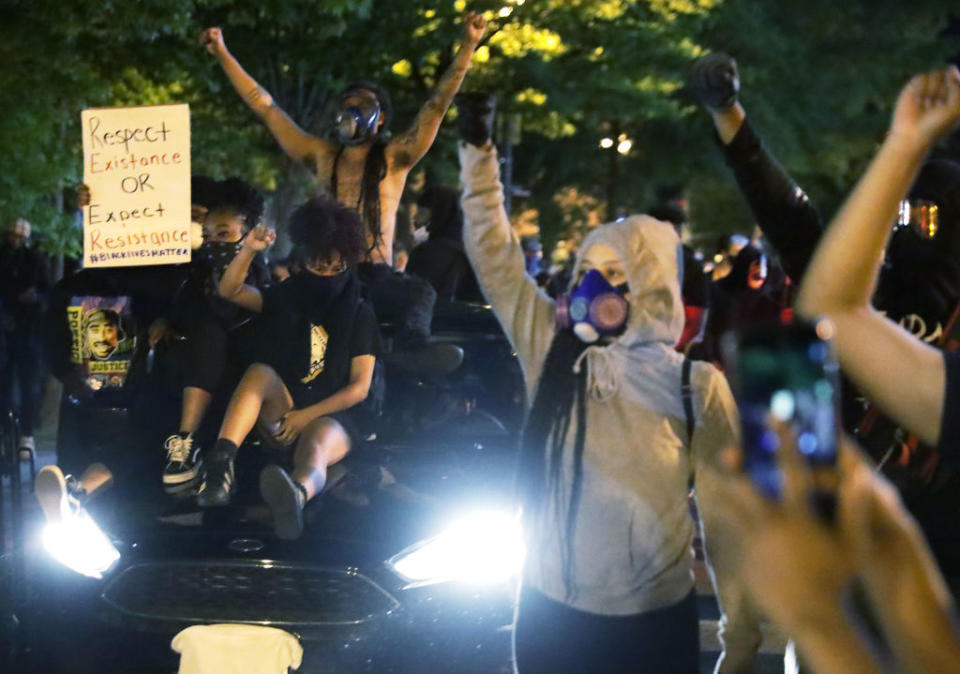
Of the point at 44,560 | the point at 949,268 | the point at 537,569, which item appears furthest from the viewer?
the point at 44,560

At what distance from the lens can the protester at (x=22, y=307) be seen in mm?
13516

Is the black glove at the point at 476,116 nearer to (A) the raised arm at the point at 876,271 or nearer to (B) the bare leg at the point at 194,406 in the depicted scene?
(A) the raised arm at the point at 876,271

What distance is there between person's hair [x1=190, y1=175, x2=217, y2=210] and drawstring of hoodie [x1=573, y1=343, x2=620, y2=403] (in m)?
3.96

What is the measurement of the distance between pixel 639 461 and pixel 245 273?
2.96m

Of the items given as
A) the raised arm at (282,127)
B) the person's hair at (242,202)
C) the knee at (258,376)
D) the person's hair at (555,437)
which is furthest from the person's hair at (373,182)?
the person's hair at (555,437)

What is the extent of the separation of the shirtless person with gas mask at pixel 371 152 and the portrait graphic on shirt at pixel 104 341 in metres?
1.11

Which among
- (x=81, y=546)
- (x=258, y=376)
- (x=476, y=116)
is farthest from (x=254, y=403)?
(x=476, y=116)

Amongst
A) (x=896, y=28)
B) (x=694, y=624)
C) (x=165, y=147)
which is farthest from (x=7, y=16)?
(x=896, y=28)

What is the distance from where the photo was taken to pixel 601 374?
11.7 ft

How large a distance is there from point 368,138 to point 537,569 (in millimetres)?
3631

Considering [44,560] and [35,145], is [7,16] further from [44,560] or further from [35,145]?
[44,560]

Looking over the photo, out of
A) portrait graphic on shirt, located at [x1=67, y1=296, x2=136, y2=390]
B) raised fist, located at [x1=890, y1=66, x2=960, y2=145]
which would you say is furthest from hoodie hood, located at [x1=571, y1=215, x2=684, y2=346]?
portrait graphic on shirt, located at [x1=67, y1=296, x2=136, y2=390]

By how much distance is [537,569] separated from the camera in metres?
3.60

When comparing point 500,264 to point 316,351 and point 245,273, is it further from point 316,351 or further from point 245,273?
point 245,273
